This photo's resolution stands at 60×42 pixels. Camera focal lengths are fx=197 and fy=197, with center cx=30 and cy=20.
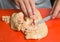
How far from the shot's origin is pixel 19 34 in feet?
3.16

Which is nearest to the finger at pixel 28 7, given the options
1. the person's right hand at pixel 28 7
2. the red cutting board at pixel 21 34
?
the person's right hand at pixel 28 7

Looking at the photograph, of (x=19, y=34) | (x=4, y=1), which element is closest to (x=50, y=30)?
(x=19, y=34)

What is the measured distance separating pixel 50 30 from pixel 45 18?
69 millimetres

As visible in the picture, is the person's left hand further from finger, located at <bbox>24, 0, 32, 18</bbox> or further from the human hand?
finger, located at <bbox>24, 0, 32, 18</bbox>

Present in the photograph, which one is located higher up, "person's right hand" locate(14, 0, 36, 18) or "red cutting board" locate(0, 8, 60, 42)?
"person's right hand" locate(14, 0, 36, 18)

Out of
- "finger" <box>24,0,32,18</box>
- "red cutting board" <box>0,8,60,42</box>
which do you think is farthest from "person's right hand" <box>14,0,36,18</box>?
"red cutting board" <box>0,8,60,42</box>

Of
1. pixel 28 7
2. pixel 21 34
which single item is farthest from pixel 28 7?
pixel 21 34

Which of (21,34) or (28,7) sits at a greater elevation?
(28,7)

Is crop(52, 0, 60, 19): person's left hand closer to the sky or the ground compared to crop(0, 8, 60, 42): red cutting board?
closer to the sky

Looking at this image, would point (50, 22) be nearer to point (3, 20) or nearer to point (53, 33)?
point (53, 33)

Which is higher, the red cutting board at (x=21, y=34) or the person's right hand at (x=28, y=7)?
the person's right hand at (x=28, y=7)

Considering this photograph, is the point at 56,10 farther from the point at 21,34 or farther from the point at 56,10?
the point at 21,34

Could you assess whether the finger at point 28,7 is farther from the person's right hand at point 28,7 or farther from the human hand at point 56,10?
the human hand at point 56,10

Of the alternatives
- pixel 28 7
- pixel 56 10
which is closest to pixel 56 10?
pixel 56 10
